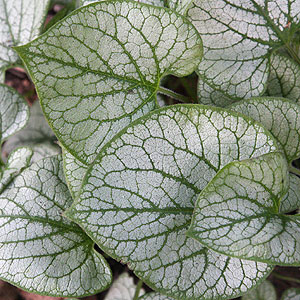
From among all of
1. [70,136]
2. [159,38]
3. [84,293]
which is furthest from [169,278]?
[159,38]

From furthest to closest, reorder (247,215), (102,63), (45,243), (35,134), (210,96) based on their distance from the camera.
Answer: (35,134)
(210,96)
(45,243)
(102,63)
(247,215)

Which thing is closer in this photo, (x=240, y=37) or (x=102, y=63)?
(x=102, y=63)

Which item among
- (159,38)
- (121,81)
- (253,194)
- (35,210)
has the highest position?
(159,38)

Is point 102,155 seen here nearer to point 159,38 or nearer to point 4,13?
point 159,38

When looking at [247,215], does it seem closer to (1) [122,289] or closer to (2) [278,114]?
(2) [278,114]

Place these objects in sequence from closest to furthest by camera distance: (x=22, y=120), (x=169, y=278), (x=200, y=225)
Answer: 1. (x=200, y=225)
2. (x=169, y=278)
3. (x=22, y=120)

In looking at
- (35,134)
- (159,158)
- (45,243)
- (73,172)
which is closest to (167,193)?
(159,158)

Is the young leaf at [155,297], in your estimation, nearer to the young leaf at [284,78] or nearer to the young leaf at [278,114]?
the young leaf at [278,114]
